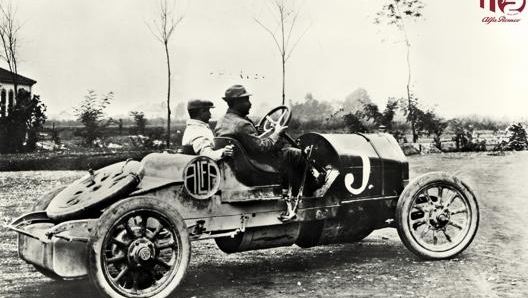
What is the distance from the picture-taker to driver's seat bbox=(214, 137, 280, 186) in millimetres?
5227

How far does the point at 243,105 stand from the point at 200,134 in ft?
1.51

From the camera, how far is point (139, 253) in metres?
4.45

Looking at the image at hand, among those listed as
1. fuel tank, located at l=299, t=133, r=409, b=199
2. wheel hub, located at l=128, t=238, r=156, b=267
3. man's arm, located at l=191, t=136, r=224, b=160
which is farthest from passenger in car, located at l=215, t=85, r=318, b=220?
wheel hub, located at l=128, t=238, r=156, b=267

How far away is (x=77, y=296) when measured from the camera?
479 cm

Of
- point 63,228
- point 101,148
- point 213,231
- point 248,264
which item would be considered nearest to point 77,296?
point 63,228

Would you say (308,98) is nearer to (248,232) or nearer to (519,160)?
(519,160)

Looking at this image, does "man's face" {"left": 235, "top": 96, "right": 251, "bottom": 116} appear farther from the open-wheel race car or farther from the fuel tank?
the fuel tank

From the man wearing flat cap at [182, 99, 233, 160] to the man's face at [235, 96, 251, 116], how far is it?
33cm

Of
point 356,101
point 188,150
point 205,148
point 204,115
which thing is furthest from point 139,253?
point 356,101

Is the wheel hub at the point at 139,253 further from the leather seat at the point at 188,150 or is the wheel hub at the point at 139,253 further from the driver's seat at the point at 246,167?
the leather seat at the point at 188,150

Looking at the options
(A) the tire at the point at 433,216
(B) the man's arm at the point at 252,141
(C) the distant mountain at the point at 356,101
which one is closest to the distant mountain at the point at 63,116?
(C) the distant mountain at the point at 356,101

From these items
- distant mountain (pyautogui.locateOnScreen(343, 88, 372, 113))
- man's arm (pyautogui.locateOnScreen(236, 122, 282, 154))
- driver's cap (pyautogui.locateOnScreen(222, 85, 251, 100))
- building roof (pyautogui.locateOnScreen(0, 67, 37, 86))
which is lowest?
man's arm (pyautogui.locateOnScreen(236, 122, 282, 154))

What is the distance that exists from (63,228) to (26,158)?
37.4 ft

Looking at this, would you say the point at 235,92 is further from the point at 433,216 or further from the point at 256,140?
the point at 433,216
